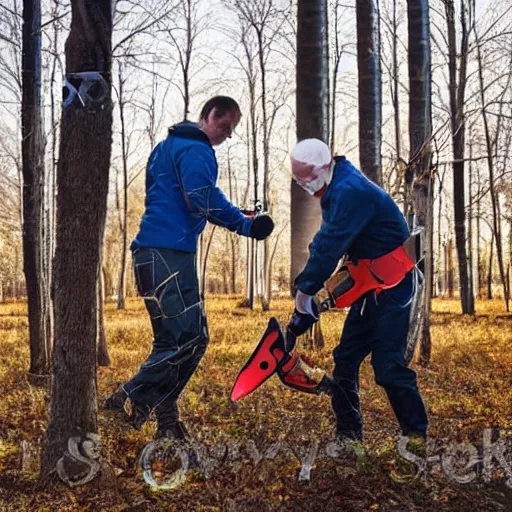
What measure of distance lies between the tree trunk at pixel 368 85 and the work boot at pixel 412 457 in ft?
11.8

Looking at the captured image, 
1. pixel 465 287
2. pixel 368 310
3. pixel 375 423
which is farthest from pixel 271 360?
pixel 465 287

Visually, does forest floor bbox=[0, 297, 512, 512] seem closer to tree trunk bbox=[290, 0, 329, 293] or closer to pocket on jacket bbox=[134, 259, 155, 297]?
pocket on jacket bbox=[134, 259, 155, 297]

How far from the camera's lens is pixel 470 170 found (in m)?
19.1

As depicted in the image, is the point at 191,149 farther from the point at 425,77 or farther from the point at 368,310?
the point at 425,77

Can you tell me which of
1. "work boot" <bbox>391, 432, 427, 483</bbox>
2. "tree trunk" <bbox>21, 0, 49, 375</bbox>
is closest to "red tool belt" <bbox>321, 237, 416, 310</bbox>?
"work boot" <bbox>391, 432, 427, 483</bbox>

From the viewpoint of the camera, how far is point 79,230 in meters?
3.02

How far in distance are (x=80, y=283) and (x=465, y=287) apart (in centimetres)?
1263

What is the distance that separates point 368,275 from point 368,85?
3619 mm

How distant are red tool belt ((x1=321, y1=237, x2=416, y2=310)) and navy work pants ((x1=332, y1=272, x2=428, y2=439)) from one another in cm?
8

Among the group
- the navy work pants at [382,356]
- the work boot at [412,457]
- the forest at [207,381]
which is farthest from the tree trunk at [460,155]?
the work boot at [412,457]

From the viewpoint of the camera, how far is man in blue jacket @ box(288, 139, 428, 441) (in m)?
3.04

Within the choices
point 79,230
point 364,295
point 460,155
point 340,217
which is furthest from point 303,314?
point 460,155

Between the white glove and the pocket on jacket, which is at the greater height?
the pocket on jacket

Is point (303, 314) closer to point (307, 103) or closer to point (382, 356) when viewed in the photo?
point (382, 356)
